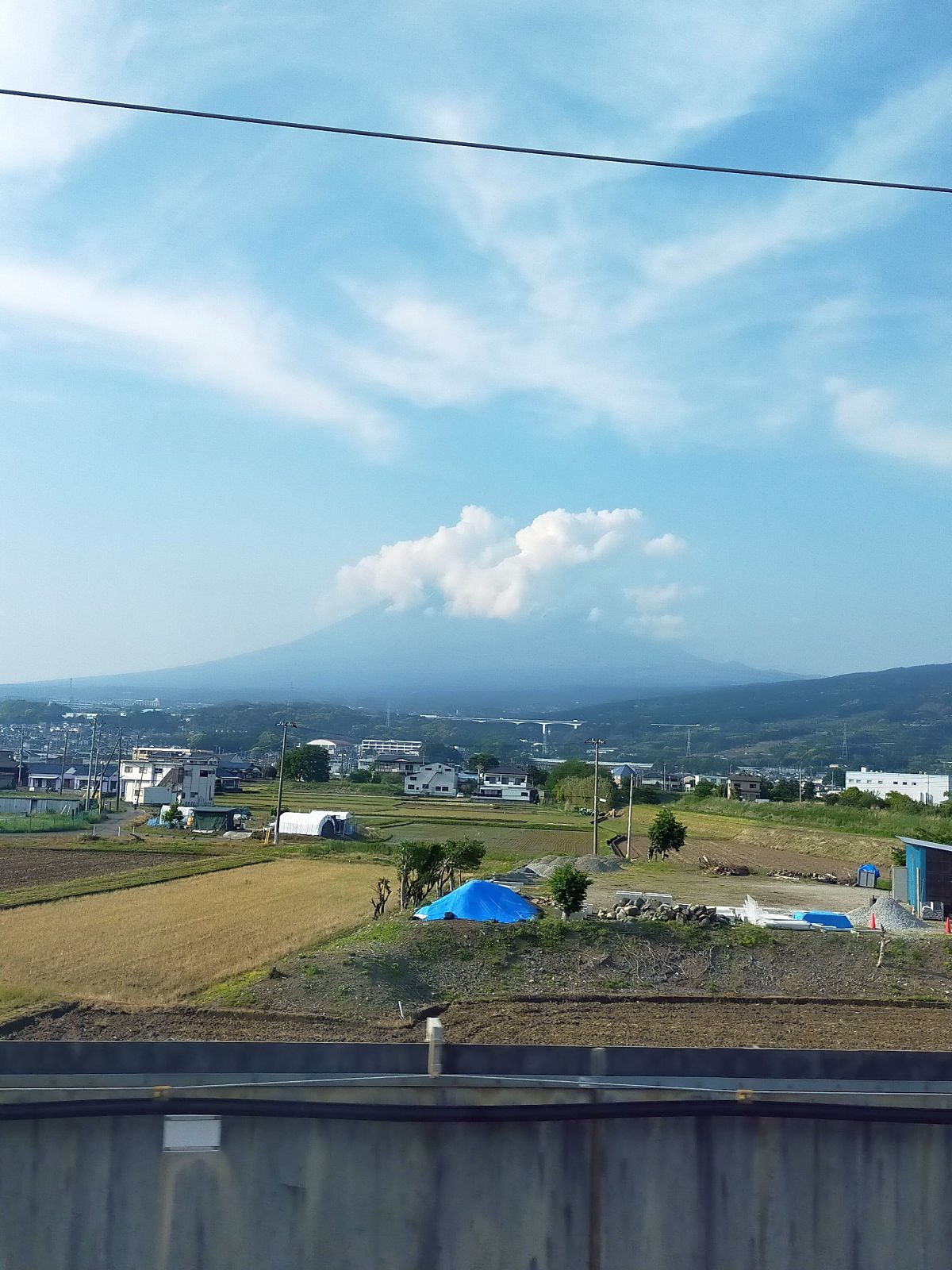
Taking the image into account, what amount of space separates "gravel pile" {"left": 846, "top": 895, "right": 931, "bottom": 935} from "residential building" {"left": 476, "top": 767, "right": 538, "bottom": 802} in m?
72.4

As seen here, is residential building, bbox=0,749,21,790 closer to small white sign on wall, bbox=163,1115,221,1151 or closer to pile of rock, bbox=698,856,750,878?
pile of rock, bbox=698,856,750,878

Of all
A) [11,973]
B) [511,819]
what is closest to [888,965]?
[11,973]

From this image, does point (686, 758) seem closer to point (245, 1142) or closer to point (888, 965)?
point (888, 965)

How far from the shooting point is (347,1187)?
4.62 m

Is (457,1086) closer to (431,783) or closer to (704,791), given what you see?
(704,791)

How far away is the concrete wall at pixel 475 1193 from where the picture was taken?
177 inches

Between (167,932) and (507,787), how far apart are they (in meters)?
85.7

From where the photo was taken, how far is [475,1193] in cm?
465

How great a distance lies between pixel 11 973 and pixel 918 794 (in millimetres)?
112001

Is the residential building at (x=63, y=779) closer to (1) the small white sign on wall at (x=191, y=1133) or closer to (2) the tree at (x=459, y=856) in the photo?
(2) the tree at (x=459, y=856)

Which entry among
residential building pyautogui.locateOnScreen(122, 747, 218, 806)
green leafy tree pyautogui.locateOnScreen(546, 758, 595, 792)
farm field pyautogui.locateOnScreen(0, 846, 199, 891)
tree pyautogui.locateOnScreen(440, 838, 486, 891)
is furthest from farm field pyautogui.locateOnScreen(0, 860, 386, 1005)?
green leafy tree pyautogui.locateOnScreen(546, 758, 595, 792)

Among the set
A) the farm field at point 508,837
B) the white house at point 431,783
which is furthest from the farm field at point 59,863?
the white house at point 431,783

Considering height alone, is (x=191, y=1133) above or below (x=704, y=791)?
above

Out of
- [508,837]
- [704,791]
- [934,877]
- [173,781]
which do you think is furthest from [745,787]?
[934,877]
